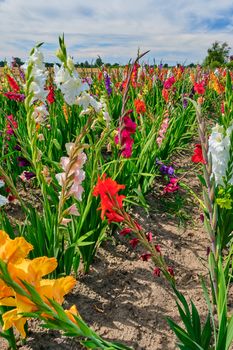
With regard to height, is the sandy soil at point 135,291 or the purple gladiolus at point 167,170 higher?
the purple gladiolus at point 167,170

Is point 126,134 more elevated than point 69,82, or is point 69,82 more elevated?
point 69,82

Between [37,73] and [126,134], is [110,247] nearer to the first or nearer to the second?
[126,134]

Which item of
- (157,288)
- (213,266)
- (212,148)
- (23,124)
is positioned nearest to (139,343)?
(157,288)

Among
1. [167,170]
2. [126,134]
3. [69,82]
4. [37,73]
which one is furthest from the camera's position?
[167,170]

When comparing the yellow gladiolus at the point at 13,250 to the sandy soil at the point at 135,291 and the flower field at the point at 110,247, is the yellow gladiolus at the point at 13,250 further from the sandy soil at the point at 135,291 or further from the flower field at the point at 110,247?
the sandy soil at the point at 135,291

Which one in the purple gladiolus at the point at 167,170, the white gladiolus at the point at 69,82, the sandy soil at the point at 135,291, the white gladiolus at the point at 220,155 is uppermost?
the white gladiolus at the point at 69,82

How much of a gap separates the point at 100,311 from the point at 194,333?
64cm

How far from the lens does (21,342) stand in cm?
150

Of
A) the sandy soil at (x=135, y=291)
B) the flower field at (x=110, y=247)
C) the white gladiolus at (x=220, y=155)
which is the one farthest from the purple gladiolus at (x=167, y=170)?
the white gladiolus at (x=220, y=155)

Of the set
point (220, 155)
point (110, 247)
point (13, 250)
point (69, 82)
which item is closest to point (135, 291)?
point (110, 247)

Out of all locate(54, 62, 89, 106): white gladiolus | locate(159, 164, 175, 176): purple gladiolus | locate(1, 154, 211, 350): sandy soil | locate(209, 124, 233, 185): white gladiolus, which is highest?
locate(54, 62, 89, 106): white gladiolus

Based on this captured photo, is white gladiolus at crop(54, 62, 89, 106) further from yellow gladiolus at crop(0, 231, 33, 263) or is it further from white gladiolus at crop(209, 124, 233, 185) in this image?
yellow gladiolus at crop(0, 231, 33, 263)

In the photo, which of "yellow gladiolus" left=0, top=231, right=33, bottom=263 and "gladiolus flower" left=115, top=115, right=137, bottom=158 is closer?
"yellow gladiolus" left=0, top=231, right=33, bottom=263

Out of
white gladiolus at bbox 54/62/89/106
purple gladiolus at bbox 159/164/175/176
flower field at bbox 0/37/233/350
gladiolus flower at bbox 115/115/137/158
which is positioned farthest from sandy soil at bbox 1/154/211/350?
white gladiolus at bbox 54/62/89/106
